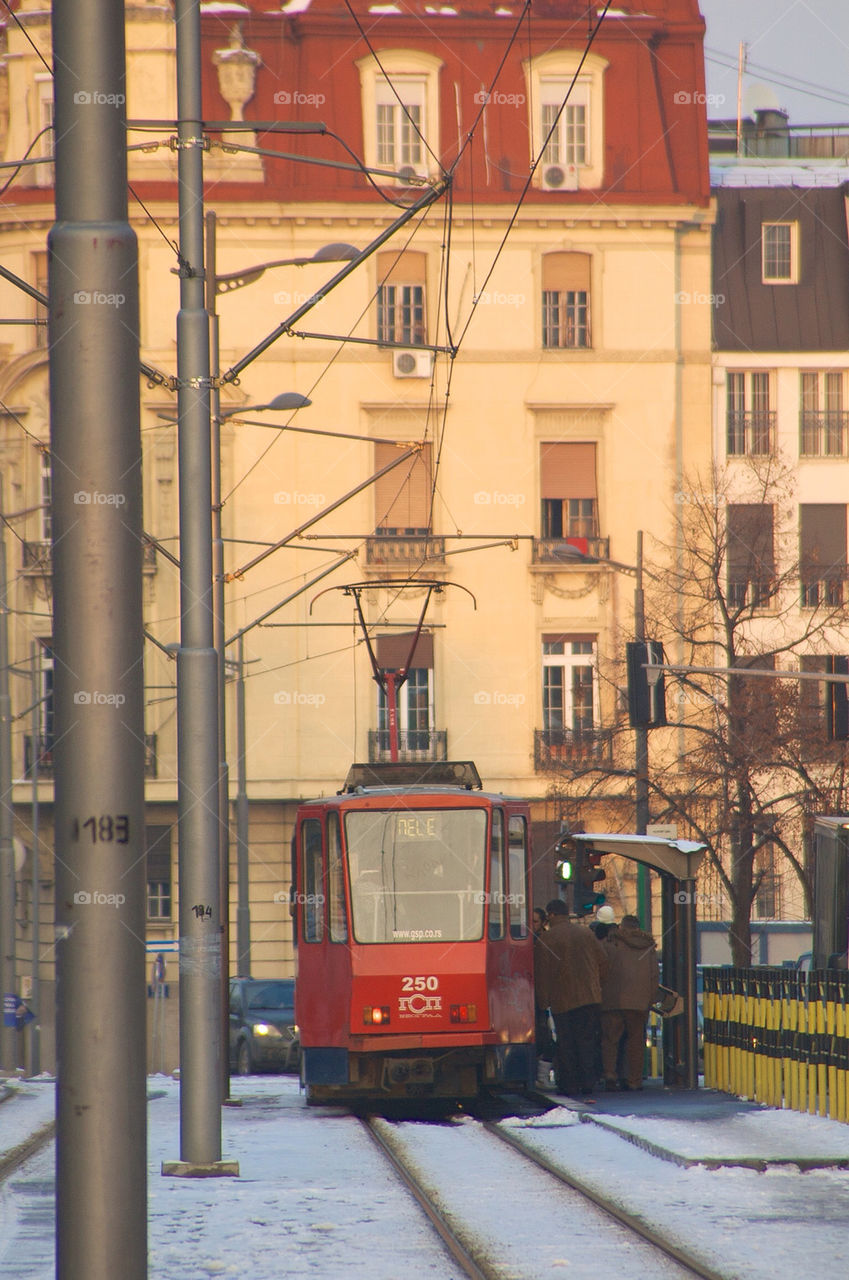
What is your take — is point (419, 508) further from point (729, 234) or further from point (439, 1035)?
point (439, 1035)

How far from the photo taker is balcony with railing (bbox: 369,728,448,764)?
44.8 metres

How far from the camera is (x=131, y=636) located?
16.2 feet

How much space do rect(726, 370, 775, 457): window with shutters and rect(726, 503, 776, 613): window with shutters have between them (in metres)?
4.59

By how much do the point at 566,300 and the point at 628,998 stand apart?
29999 millimetres

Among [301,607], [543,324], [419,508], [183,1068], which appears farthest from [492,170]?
[183,1068]

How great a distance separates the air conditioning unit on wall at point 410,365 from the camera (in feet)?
149

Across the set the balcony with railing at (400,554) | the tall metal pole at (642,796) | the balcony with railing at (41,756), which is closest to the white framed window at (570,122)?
the balcony with railing at (400,554)

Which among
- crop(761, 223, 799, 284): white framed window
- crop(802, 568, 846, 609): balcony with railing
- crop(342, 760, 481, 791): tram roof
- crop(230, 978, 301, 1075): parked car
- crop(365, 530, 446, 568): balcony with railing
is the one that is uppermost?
crop(761, 223, 799, 284): white framed window

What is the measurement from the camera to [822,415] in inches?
1858

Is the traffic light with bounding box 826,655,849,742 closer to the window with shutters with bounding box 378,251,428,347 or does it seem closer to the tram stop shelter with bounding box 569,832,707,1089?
the tram stop shelter with bounding box 569,832,707,1089

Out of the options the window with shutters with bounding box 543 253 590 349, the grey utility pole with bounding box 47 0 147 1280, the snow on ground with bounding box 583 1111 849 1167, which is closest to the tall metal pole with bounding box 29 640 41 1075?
the window with shutters with bounding box 543 253 590 349

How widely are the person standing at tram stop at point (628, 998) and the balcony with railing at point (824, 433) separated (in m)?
29.9

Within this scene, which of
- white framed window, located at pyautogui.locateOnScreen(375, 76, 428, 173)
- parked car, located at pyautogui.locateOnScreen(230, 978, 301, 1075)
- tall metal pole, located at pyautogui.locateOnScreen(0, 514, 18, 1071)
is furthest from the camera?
white framed window, located at pyautogui.locateOnScreen(375, 76, 428, 173)

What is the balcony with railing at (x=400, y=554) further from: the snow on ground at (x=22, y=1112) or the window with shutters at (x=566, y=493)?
the snow on ground at (x=22, y=1112)
